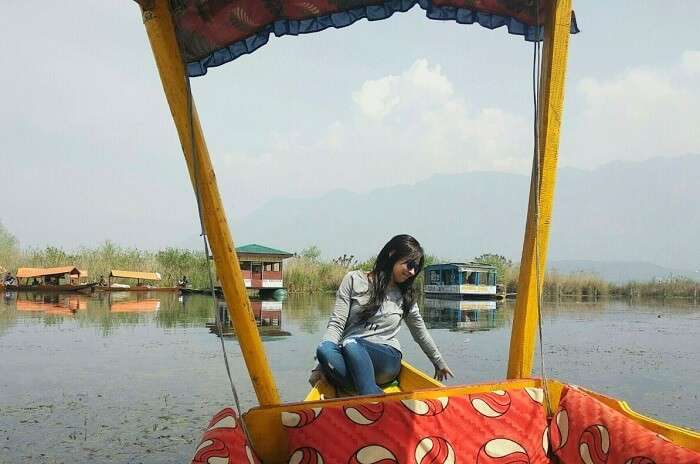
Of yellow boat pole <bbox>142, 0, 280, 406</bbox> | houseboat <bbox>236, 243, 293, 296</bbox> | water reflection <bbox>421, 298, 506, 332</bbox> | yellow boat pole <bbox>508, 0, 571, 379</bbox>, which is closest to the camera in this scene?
yellow boat pole <bbox>142, 0, 280, 406</bbox>

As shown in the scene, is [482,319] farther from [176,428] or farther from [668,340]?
[176,428]

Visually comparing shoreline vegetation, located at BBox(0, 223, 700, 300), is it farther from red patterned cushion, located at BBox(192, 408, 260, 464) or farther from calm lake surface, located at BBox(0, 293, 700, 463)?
red patterned cushion, located at BBox(192, 408, 260, 464)

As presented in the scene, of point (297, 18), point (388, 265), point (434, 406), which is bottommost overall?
point (434, 406)

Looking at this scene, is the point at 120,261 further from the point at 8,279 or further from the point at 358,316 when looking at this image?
the point at 358,316

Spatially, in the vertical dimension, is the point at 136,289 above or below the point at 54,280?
below

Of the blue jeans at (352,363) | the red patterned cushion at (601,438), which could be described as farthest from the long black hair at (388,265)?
the red patterned cushion at (601,438)

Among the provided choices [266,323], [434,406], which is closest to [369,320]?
[434,406]

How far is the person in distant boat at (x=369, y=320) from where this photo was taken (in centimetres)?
319

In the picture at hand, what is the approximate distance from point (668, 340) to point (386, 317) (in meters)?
12.9

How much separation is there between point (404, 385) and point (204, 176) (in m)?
1.94

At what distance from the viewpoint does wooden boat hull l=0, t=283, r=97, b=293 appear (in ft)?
95.9

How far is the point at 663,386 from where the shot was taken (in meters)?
8.85

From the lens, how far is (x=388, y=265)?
10.7 ft

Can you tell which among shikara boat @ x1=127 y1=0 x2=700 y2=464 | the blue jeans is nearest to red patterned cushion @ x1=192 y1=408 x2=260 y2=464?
shikara boat @ x1=127 y1=0 x2=700 y2=464
